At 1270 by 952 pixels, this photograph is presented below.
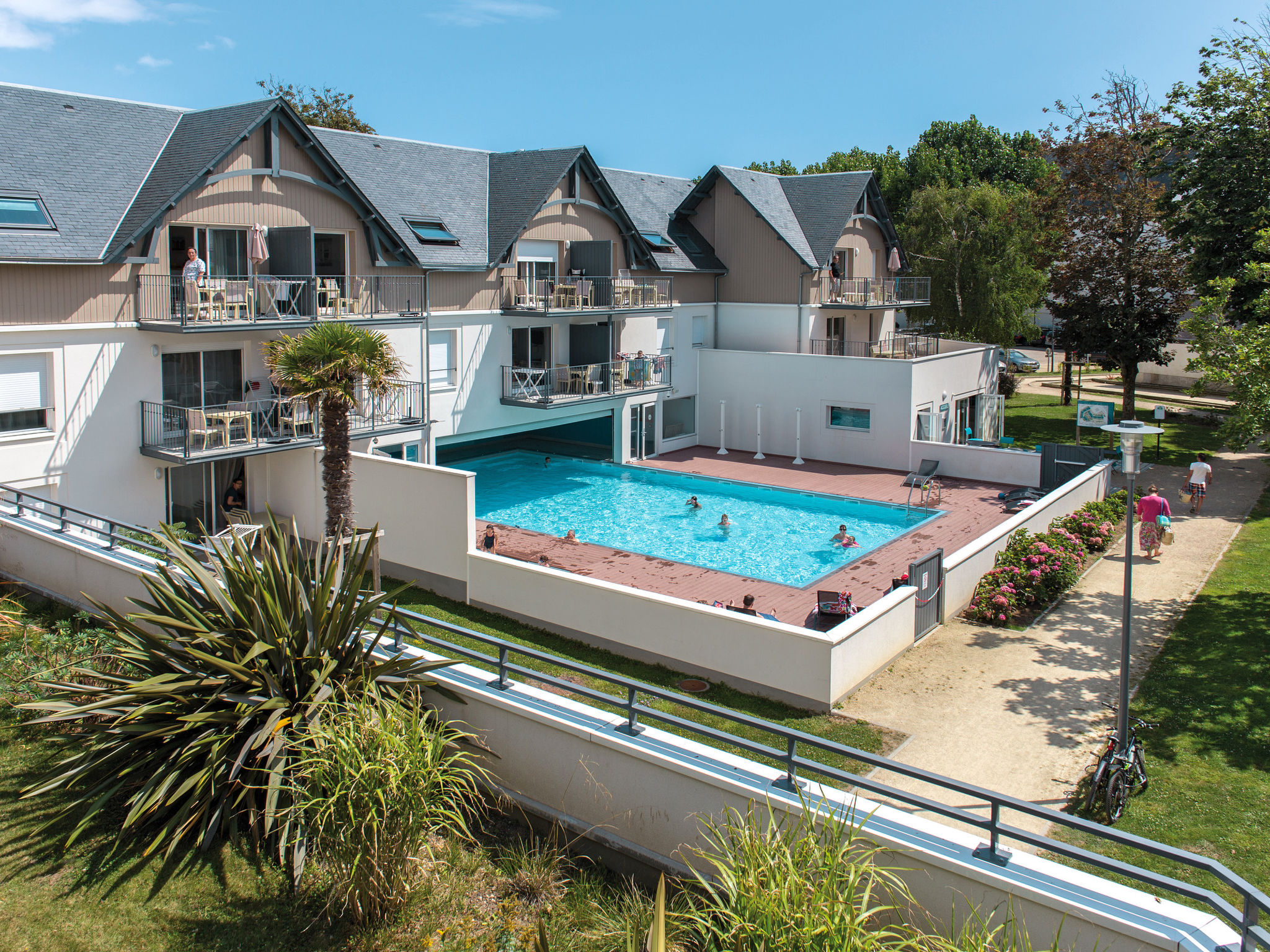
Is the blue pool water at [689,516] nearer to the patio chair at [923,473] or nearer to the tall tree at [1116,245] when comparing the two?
the patio chair at [923,473]

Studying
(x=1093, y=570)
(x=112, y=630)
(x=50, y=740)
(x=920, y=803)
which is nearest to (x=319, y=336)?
(x=112, y=630)

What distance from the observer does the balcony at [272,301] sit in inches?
750

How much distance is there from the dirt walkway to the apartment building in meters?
12.0

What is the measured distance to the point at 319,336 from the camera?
668 inches

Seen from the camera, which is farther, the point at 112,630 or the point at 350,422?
the point at 350,422

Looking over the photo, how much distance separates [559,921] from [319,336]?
38.4 ft

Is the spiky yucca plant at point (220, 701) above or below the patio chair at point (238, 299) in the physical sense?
below

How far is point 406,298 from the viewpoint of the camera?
23.9 meters

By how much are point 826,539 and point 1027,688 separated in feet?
29.7

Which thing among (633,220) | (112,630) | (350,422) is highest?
(633,220)

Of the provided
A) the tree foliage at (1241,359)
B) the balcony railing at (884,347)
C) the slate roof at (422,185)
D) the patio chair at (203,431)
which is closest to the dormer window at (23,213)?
the patio chair at (203,431)

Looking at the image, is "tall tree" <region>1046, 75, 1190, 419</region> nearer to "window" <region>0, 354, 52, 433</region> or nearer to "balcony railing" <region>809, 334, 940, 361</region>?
"balcony railing" <region>809, 334, 940, 361</region>

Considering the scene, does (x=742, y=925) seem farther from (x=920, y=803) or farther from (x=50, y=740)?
(x=50, y=740)

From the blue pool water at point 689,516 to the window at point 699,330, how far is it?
6075 mm
